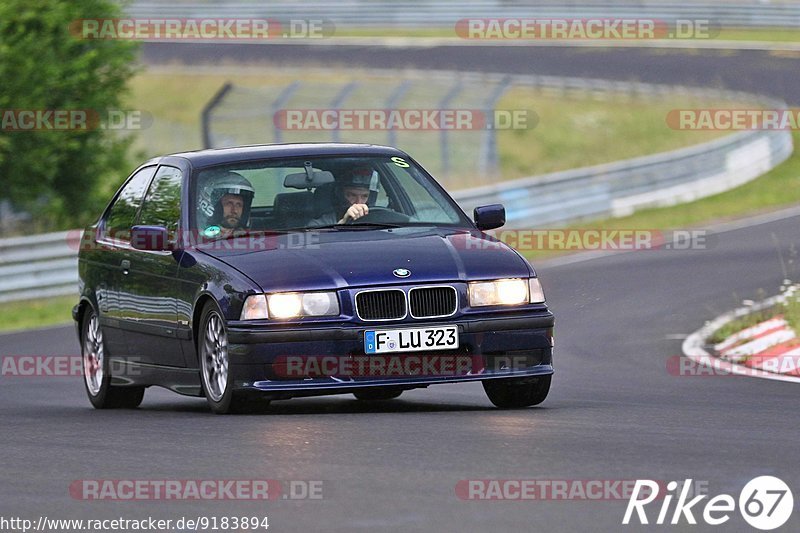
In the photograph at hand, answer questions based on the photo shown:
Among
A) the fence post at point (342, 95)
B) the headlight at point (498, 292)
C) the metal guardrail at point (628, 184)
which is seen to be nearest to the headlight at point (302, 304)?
the headlight at point (498, 292)

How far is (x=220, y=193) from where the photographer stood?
32.3 ft

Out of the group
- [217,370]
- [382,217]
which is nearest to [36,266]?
[382,217]

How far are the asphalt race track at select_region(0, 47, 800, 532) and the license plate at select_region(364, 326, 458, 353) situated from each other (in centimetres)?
35

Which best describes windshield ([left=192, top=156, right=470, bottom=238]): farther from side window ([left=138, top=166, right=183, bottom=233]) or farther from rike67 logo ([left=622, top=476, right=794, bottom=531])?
rike67 logo ([left=622, top=476, right=794, bottom=531])

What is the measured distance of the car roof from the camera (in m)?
10.0

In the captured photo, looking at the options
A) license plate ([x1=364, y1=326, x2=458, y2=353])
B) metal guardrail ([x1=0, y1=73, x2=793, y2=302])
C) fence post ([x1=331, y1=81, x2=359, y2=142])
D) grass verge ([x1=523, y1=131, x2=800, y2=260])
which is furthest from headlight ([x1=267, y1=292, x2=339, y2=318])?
fence post ([x1=331, y1=81, x2=359, y2=142])

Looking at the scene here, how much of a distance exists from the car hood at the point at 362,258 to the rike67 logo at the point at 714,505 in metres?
2.78

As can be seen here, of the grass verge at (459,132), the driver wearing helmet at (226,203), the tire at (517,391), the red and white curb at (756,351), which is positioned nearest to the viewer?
the tire at (517,391)

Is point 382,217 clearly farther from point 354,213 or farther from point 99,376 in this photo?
point 99,376

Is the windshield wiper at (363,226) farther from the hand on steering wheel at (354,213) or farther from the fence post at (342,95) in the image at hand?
the fence post at (342,95)

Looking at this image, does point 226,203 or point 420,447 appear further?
point 226,203

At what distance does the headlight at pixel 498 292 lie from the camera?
891 cm

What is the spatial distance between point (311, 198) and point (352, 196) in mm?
245

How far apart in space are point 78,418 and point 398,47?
36.6 meters
